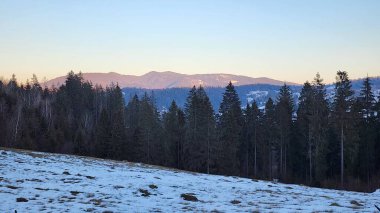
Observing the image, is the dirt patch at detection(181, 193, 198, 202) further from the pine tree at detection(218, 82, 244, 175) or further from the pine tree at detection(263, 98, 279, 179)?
the pine tree at detection(263, 98, 279, 179)

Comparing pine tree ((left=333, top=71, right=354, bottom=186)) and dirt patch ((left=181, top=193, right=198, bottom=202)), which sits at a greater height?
pine tree ((left=333, top=71, right=354, bottom=186))

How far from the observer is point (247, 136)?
7206cm

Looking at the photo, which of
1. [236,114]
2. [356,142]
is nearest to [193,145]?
[236,114]

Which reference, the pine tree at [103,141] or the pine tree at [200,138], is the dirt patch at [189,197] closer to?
the pine tree at [200,138]

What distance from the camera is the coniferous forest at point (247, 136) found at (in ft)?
186

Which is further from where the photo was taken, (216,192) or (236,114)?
(236,114)

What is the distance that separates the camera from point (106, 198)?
16266 millimetres

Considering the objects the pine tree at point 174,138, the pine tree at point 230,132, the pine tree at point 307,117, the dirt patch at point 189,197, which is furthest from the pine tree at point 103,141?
the dirt patch at point 189,197

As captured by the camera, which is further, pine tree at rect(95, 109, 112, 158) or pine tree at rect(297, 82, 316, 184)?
pine tree at rect(95, 109, 112, 158)

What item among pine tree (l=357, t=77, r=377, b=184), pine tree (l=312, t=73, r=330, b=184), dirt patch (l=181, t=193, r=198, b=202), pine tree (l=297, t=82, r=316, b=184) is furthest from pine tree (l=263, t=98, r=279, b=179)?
dirt patch (l=181, t=193, r=198, b=202)

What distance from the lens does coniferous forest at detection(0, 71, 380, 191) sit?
5668cm

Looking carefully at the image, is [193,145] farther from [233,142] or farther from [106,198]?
[106,198]

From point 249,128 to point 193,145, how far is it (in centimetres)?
1309

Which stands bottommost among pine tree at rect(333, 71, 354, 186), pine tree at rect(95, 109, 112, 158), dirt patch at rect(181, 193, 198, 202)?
pine tree at rect(95, 109, 112, 158)
